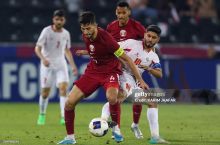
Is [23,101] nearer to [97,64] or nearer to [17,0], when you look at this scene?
[17,0]

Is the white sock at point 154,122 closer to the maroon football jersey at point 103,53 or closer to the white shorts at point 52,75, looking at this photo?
the maroon football jersey at point 103,53

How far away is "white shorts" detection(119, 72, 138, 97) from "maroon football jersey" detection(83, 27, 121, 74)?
441 mm

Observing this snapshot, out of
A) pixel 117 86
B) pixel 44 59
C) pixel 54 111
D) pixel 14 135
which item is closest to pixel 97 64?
pixel 117 86

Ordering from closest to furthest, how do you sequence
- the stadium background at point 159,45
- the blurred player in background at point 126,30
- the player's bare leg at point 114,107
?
the player's bare leg at point 114,107 → the blurred player in background at point 126,30 → the stadium background at point 159,45

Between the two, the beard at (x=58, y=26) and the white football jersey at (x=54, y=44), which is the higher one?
the beard at (x=58, y=26)

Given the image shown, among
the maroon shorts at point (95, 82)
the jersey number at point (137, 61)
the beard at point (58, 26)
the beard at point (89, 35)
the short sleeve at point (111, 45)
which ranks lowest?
the maroon shorts at point (95, 82)

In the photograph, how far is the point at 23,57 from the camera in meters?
21.5

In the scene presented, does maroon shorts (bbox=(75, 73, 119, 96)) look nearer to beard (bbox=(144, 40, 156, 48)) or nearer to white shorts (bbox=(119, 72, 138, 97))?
white shorts (bbox=(119, 72, 138, 97))

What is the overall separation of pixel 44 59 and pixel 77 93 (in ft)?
15.3

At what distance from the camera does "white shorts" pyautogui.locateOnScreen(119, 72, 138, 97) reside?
12186 millimetres

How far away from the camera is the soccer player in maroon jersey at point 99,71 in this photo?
1119 centimetres

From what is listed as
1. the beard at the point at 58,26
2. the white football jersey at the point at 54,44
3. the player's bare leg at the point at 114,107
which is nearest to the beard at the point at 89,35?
the player's bare leg at the point at 114,107

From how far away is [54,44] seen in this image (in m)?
16.6

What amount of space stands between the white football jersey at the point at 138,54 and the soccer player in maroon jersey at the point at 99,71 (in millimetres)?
547
